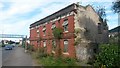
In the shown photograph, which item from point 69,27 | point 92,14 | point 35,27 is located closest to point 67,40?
point 69,27

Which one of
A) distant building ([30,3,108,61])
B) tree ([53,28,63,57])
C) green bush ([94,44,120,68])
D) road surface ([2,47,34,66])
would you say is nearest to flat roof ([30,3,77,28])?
distant building ([30,3,108,61])

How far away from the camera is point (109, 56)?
17594 mm

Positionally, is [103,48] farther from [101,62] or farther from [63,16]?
[63,16]

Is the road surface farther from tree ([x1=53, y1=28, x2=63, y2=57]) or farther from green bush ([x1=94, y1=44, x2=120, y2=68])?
green bush ([x1=94, y1=44, x2=120, y2=68])

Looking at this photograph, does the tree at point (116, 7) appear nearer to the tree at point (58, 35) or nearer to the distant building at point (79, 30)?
the distant building at point (79, 30)

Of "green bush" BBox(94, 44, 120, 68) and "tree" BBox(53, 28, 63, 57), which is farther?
"tree" BBox(53, 28, 63, 57)

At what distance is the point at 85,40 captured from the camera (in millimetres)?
27641

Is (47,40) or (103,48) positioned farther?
(47,40)

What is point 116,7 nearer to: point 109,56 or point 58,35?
point 58,35

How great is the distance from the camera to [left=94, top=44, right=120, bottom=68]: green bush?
17.1 m

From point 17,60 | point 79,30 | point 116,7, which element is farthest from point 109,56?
point 116,7

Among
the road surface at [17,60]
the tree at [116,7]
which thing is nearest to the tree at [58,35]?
the road surface at [17,60]

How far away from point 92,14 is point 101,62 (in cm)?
1239

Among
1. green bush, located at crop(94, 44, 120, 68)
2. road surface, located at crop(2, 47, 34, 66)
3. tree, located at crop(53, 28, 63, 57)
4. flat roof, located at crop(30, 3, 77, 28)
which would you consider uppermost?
flat roof, located at crop(30, 3, 77, 28)
